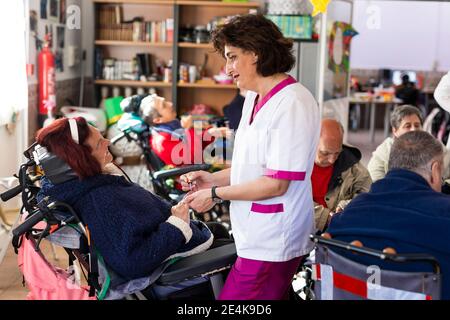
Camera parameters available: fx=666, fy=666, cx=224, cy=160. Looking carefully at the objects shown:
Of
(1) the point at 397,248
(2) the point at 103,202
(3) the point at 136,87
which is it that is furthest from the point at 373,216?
(3) the point at 136,87

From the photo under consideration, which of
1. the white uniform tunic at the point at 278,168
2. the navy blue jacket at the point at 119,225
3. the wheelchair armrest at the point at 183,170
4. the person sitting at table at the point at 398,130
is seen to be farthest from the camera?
the person sitting at table at the point at 398,130

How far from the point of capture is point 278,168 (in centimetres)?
207

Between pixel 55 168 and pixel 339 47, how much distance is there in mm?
4571

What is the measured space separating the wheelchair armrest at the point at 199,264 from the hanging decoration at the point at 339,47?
4.01 metres

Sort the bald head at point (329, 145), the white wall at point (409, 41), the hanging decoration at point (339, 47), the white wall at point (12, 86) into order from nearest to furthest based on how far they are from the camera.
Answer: the bald head at point (329, 145) → the white wall at point (12, 86) → the hanging decoration at point (339, 47) → the white wall at point (409, 41)

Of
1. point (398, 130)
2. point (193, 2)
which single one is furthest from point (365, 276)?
point (193, 2)

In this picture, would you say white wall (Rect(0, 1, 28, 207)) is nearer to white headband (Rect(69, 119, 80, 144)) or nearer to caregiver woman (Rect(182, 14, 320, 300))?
white headband (Rect(69, 119, 80, 144))

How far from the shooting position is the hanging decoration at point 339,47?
20.1 ft

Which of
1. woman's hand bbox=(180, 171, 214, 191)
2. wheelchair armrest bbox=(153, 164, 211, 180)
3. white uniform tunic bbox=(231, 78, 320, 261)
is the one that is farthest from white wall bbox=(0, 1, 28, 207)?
white uniform tunic bbox=(231, 78, 320, 261)

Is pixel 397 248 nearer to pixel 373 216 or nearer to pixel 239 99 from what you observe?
pixel 373 216

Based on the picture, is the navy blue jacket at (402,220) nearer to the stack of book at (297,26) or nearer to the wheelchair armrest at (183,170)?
the wheelchair armrest at (183,170)

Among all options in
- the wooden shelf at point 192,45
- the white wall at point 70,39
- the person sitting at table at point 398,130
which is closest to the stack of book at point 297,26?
the wooden shelf at point 192,45

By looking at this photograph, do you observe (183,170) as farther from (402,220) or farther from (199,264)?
(402,220)

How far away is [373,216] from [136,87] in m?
5.48
